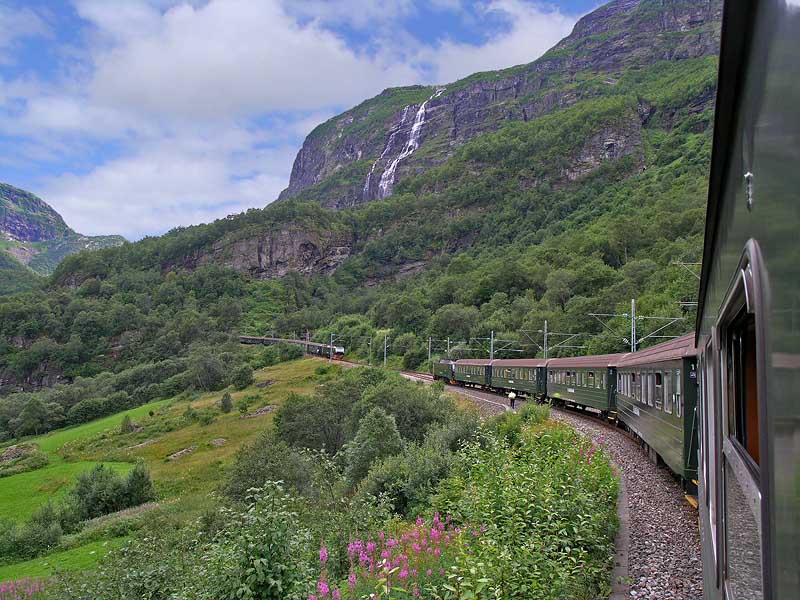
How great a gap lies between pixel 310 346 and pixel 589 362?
74.8 metres

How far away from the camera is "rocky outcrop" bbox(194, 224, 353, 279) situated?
16175cm

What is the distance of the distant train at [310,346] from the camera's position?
83000mm

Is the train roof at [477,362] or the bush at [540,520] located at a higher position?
the train roof at [477,362]

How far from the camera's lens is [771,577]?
4.40ft

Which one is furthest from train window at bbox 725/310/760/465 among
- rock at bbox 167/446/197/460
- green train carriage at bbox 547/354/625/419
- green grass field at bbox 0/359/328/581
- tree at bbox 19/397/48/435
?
tree at bbox 19/397/48/435

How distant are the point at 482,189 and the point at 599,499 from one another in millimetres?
148031

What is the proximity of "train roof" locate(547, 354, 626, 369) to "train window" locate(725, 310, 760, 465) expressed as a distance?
56.0ft

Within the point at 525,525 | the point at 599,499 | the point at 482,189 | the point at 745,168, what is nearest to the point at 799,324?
the point at 745,168

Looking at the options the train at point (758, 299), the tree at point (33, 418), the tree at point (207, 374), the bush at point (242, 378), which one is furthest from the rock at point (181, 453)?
the train at point (758, 299)

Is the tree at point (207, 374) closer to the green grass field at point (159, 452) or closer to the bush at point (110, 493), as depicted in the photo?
the green grass field at point (159, 452)

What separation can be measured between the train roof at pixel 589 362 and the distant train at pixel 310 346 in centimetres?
5702

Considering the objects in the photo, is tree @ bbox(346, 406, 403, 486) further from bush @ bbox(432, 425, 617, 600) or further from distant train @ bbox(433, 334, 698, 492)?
bush @ bbox(432, 425, 617, 600)

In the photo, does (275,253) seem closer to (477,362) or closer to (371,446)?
(477,362)

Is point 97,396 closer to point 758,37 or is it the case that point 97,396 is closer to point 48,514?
point 48,514
